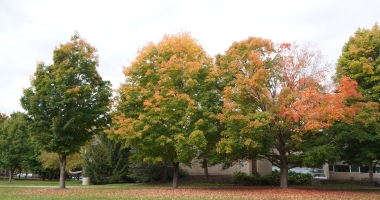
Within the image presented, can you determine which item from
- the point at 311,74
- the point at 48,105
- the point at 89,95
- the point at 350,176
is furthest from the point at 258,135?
the point at 350,176

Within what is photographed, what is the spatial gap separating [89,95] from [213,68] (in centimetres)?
948

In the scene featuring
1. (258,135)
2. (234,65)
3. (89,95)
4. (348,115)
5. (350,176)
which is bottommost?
Result: (350,176)

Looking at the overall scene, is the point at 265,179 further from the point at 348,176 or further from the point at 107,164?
the point at 107,164

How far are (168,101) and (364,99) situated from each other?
12.8m

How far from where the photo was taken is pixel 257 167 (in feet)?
110

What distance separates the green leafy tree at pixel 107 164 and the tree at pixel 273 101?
1618 centimetres

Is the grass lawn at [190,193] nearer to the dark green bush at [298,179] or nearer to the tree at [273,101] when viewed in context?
the tree at [273,101]

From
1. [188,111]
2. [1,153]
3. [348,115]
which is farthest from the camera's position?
[1,153]

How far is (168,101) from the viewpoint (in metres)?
21.4

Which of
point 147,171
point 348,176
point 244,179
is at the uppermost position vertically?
point 147,171

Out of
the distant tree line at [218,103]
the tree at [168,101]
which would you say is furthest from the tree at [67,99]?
the tree at [168,101]

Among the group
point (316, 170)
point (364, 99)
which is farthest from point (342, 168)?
point (364, 99)

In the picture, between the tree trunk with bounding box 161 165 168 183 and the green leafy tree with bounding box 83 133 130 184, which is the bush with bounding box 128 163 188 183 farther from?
the green leafy tree with bounding box 83 133 130 184

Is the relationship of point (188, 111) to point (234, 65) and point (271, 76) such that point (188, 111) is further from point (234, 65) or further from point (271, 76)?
point (271, 76)
